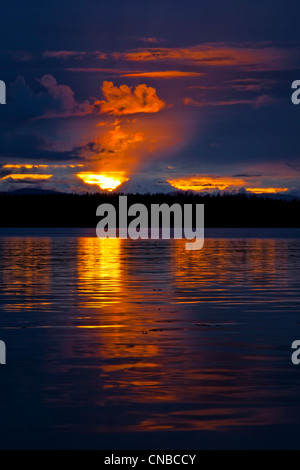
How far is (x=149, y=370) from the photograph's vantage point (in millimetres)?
16234

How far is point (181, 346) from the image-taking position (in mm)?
19188

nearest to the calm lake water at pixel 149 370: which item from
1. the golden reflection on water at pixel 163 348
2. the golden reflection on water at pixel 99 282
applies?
the golden reflection on water at pixel 163 348

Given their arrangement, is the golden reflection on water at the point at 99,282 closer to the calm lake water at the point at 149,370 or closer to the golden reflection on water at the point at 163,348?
the golden reflection on water at the point at 163,348

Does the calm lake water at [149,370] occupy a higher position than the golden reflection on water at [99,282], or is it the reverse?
the golden reflection on water at [99,282]

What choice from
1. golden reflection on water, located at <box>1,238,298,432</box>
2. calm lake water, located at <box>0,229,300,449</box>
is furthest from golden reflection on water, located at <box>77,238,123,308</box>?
calm lake water, located at <box>0,229,300,449</box>

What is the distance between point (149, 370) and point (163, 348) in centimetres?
266

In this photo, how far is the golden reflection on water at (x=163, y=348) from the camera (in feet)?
43.0

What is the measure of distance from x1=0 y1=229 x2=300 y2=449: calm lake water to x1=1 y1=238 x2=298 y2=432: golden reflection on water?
30mm

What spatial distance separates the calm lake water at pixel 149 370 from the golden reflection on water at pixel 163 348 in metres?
0.03

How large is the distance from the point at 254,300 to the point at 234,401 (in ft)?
54.4

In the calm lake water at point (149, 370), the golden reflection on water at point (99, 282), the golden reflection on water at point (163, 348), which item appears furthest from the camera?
the golden reflection on water at point (99, 282)

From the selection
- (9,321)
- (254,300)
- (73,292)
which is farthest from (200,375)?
(73,292)

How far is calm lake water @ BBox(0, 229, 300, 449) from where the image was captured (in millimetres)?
12031
